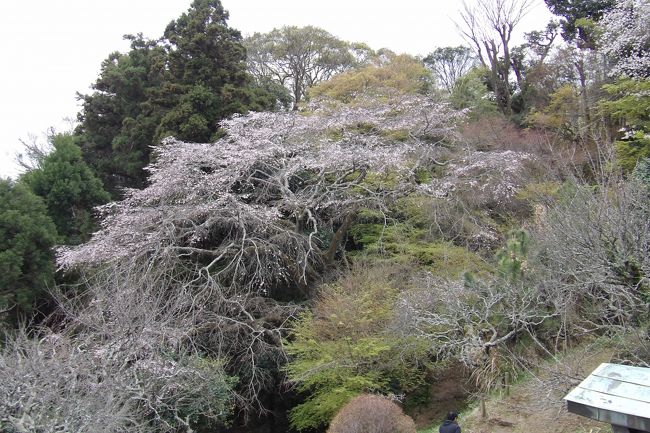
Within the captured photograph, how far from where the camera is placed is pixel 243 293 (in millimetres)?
11227

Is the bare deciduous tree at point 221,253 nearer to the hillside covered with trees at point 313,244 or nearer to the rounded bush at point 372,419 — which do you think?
the hillside covered with trees at point 313,244

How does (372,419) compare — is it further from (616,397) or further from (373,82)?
(373,82)

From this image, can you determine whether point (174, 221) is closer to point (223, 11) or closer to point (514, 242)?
point (514, 242)

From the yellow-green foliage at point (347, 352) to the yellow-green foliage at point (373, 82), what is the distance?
29.7 ft

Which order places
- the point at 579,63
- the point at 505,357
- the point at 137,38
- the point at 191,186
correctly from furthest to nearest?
1. the point at 137,38
2. the point at 579,63
3. the point at 191,186
4. the point at 505,357

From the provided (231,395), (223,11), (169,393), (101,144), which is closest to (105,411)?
(169,393)

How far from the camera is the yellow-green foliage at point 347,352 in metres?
9.07

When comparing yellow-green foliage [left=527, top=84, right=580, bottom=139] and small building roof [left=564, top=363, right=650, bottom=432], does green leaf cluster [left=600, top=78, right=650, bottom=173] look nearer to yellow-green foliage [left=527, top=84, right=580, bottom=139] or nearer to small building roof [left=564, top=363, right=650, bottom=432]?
yellow-green foliage [left=527, top=84, right=580, bottom=139]

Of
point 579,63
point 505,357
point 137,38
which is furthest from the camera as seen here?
point 137,38

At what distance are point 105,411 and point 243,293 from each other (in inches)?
214

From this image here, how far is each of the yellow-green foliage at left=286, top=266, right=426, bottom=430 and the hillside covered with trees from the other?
0.16 feet

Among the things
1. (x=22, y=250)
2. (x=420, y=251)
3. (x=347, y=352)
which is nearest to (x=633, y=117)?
(x=420, y=251)

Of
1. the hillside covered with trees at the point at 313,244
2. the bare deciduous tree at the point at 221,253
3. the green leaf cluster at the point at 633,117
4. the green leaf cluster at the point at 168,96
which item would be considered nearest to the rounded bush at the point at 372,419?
the hillside covered with trees at the point at 313,244

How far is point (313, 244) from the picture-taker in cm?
1230
